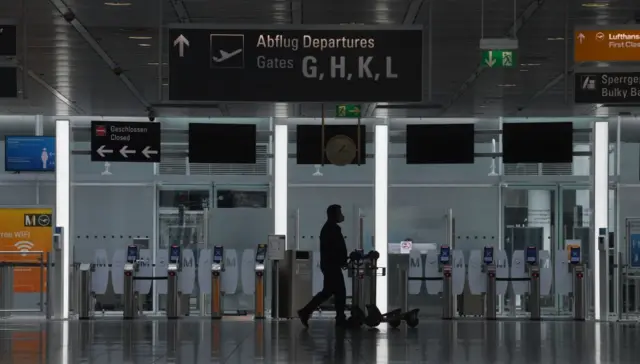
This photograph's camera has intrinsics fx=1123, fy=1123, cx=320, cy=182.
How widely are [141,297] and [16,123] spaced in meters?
4.47

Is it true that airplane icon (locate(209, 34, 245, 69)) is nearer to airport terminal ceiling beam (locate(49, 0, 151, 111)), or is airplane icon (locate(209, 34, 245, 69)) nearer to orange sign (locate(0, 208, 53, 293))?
airport terminal ceiling beam (locate(49, 0, 151, 111))

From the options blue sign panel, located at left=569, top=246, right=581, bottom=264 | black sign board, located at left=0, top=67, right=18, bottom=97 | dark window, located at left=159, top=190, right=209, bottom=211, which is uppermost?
black sign board, located at left=0, top=67, right=18, bottom=97

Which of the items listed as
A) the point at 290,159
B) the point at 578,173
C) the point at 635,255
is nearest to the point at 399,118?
the point at 290,159

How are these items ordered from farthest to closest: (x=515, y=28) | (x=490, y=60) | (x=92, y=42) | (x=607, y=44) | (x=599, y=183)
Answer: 1. (x=599, y=183)
2. (x=92, y=42)
3. (x=515, y=28)
4. (x=607, y=44)
5. (x=490, y=60)

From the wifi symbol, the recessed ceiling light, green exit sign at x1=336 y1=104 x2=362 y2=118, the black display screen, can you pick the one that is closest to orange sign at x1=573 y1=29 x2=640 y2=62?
the recessed ceiling light

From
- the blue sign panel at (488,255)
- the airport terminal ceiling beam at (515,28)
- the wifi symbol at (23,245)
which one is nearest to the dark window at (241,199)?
the wifi symbol at (23,245)

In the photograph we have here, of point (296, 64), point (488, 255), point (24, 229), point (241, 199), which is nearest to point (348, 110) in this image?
point (488, 255)

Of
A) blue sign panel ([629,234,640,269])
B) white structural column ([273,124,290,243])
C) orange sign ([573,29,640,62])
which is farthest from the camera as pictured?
white structural column ([273,124,290,243])

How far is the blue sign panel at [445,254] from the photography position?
21.8 meters

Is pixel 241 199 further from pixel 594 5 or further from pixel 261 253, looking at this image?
pixel 594 5

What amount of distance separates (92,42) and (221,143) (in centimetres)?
544

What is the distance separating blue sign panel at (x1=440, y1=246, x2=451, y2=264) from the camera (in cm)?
2178

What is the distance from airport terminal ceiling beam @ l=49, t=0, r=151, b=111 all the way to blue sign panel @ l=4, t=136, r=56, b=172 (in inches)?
121

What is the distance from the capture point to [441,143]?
66.2 ft
